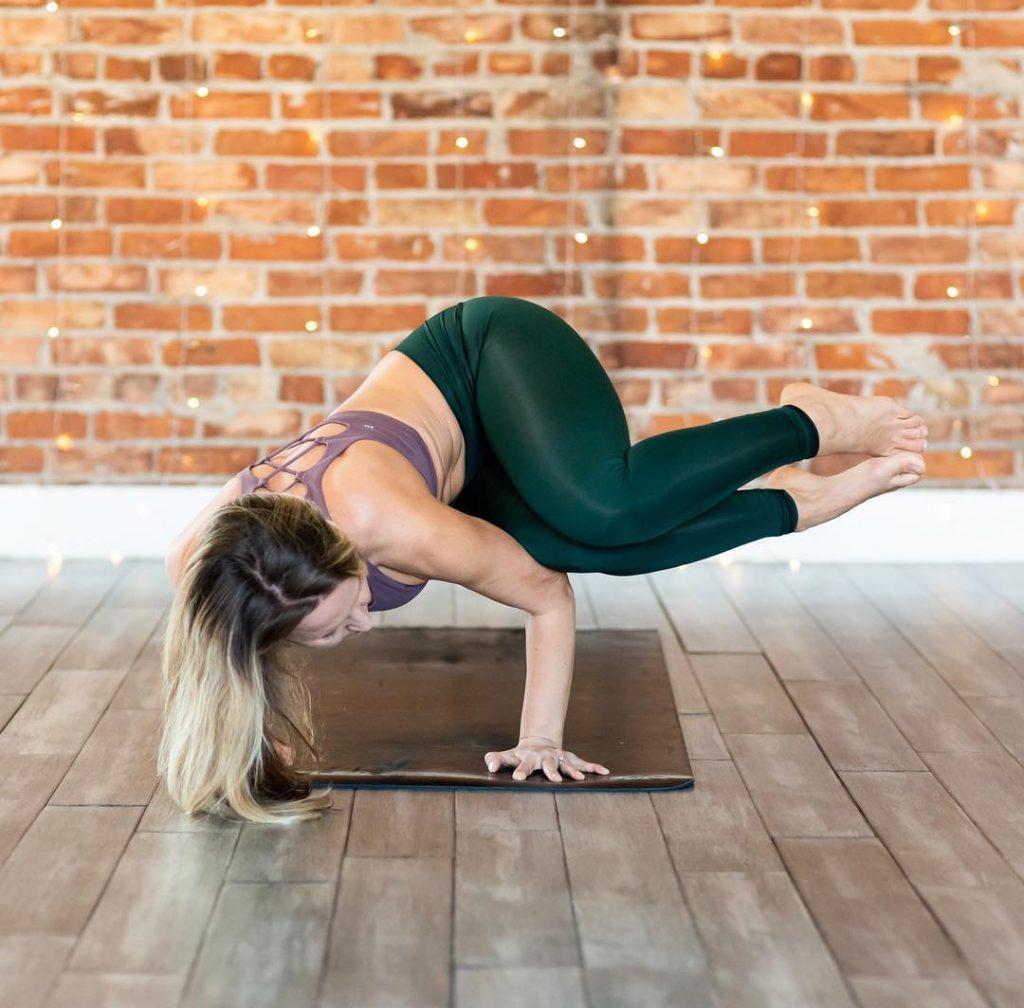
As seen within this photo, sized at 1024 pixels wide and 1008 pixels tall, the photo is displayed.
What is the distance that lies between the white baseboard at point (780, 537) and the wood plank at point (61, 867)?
186cm

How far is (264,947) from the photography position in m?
1.67

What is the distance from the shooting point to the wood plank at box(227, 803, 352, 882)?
6.16ft

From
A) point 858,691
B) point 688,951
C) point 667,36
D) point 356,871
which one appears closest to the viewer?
point 688,951

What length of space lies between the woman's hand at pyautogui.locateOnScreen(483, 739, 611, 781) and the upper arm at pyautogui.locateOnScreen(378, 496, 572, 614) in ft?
0.73

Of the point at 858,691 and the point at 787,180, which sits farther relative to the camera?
the point at 787,180

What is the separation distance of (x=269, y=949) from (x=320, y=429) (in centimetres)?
86

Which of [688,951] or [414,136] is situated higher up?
[414,136]

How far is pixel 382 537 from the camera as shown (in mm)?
2066

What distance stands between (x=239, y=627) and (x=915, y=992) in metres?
0.99

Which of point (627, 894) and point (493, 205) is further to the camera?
point (493, 205)

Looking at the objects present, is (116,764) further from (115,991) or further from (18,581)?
(18,581)

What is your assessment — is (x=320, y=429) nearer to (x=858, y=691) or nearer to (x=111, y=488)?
(x=858, y=691)

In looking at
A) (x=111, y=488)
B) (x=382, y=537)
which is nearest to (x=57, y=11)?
(x=111, y=488)

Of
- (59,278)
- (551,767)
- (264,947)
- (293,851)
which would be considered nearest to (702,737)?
(551,767)
